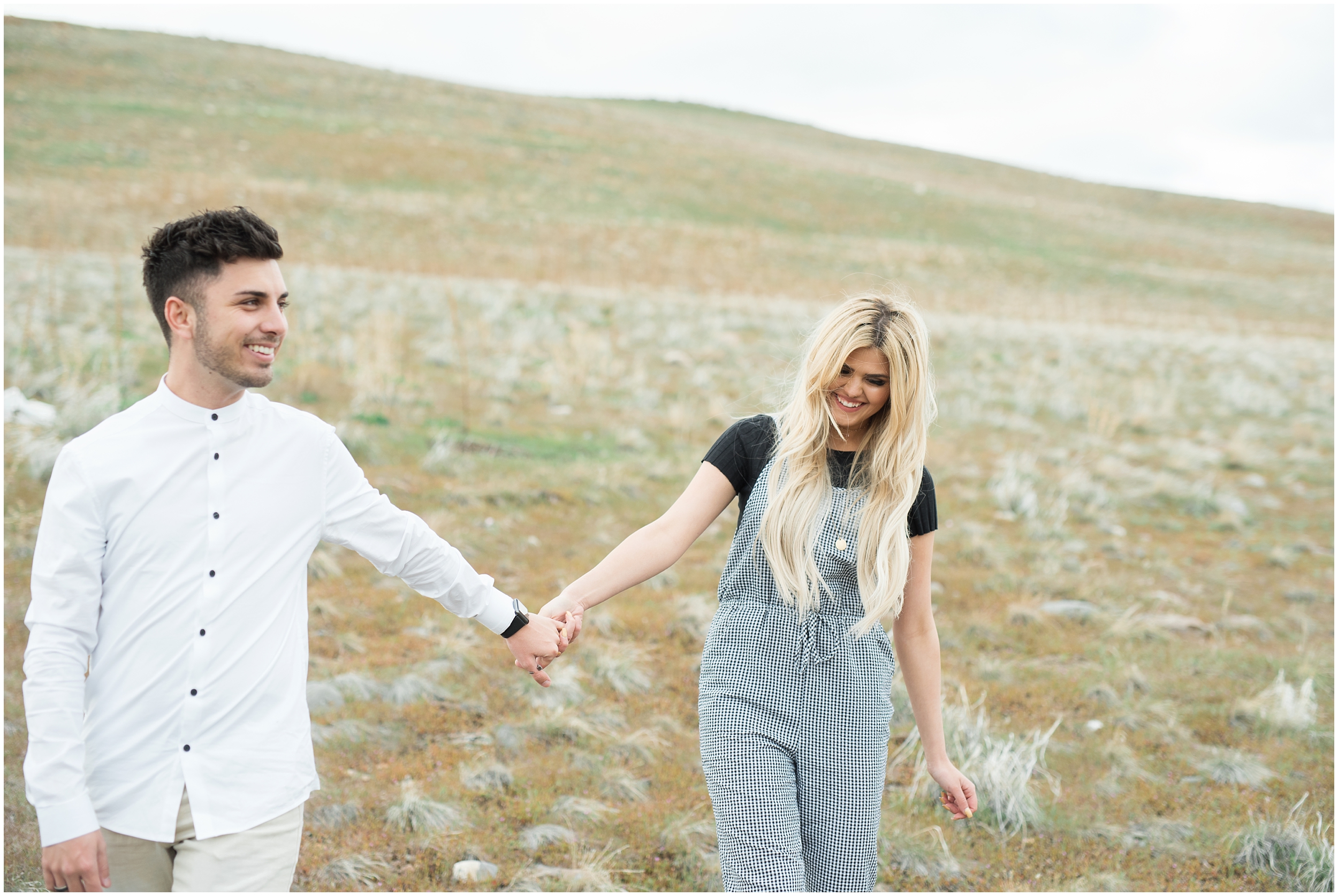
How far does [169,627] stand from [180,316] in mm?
712

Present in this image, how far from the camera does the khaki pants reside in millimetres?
2014

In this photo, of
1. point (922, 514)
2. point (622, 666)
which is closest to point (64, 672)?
point (922, 514)

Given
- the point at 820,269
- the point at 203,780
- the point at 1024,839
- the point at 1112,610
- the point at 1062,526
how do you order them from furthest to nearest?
the point at 820,269 < the point at 1062,526 < the point at 1112,610 < the point at 1024,839 < the point at 203,780

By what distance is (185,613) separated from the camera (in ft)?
6.79

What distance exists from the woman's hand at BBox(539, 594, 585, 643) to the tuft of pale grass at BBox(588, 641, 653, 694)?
2.46 meters

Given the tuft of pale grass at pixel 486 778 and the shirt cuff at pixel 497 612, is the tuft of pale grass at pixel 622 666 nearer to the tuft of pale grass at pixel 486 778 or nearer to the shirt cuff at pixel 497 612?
the tuft of pale grass at pixel 486 778

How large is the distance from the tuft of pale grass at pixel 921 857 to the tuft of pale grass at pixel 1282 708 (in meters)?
2.64

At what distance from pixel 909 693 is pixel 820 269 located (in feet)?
116

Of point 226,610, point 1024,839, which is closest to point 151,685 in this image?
point 226,610

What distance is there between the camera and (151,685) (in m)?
2.04

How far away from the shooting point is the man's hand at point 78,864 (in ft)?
6.09

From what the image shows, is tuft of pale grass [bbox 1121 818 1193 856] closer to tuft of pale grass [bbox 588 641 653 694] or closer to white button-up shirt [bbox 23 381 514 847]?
tuft of pale grass [bbox 588 641 653 694]

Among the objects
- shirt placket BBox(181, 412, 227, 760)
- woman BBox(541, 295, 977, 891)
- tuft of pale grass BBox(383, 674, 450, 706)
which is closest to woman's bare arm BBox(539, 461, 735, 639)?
woman BBox(541, 295, 977, 891)

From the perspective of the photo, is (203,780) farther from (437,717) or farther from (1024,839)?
(1024,839)
